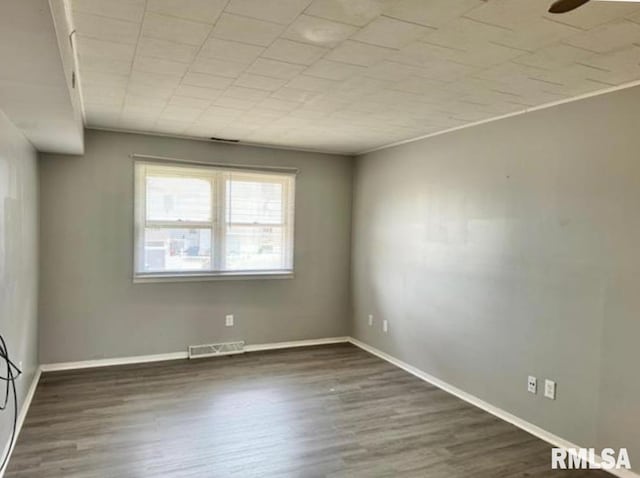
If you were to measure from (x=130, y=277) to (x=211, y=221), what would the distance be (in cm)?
100

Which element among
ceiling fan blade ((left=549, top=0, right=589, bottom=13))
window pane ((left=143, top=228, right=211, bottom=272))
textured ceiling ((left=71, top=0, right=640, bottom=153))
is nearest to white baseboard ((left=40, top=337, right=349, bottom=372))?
window pane ((left=143, top=228, right=211, bottom=272))

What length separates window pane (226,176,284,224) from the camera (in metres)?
4.89

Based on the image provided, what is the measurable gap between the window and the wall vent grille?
78 cm

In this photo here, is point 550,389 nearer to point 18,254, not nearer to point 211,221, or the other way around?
point 211,221

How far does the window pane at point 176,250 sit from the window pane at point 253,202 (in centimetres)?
39

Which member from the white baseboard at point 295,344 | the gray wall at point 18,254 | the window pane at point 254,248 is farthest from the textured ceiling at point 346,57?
the white baseboard at point 295,344

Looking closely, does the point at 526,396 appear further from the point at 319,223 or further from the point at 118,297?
the point at 118,297

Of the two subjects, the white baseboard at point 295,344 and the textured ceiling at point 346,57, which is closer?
the textured ceiling at point 346,57

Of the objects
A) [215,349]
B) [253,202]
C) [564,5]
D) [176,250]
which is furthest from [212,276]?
[564,5]

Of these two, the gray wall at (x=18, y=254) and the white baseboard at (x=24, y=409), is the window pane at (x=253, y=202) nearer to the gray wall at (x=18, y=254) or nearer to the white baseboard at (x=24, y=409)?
the gray wall at (x=18, y=254)

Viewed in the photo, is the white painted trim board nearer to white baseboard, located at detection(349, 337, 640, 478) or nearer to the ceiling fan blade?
white baseboard, located at detection(349, 337, 640, 478)

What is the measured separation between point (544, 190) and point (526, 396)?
4.94ft

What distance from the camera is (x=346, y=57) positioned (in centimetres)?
227

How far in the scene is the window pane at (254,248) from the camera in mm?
4930
